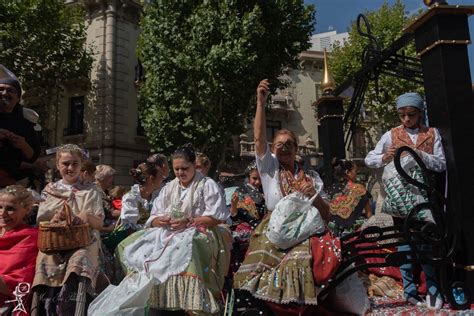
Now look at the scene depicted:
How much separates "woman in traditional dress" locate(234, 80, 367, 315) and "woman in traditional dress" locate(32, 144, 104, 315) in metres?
1.24

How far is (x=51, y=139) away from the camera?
76.2ft

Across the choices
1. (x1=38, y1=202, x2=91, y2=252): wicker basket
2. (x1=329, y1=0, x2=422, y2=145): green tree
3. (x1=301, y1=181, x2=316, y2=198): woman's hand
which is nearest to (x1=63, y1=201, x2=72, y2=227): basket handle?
(x1=38, y1=202, x2=91, y2=252): wicker basket

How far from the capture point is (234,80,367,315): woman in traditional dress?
3330 millimetres

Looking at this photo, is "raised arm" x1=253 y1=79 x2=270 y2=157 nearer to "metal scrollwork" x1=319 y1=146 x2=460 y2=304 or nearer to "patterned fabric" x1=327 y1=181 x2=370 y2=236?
"metal scrollwork" x1=319 y1=146 x2=460 y2=304

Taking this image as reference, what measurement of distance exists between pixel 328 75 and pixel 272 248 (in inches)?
198

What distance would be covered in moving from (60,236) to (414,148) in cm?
303

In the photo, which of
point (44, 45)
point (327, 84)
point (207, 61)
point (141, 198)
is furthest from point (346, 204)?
point (44, 45)

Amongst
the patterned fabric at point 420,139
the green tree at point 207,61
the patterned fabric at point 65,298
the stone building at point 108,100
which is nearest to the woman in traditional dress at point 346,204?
the patterned fabric at point 420,139

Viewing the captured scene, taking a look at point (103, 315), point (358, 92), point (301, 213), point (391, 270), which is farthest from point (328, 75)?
point (103, 315)

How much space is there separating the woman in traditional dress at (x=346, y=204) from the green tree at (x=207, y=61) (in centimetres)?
934

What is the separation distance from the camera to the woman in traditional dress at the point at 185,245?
3.65 meters

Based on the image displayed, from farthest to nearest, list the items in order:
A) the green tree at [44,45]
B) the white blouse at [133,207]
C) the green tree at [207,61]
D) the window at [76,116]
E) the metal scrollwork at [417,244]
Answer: the window at [76,116] → the green tree at [44,45] → the green tree at [207,61] → the white blouse at [133,207] → the metal scrollwork at [417,244]

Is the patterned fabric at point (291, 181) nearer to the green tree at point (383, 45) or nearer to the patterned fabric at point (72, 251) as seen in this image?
the patterned fabric at point (72, 251)

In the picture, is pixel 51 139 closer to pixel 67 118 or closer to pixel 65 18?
pixel 67 118
